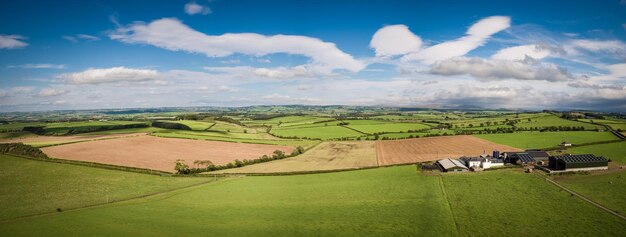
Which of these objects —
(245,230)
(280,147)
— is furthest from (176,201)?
(280,147)

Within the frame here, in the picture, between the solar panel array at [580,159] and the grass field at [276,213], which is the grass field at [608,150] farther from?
the grass field at [276,213]

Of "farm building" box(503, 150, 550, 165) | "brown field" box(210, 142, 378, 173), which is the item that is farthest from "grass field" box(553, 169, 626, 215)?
"brown field" box(210, 142, 378, 173)

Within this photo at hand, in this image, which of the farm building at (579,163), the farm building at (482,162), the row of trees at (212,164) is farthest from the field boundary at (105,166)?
the farm building at (579,163)

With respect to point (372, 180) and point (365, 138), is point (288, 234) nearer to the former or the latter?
point (372, 180)

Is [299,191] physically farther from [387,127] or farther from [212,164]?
[387,127]

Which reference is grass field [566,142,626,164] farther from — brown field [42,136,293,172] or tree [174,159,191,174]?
tree [174,159,191,174]
